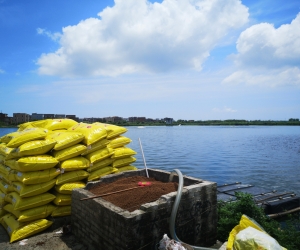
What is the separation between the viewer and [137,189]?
16.6 feet

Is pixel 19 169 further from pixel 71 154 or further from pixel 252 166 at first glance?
pixel 252 166

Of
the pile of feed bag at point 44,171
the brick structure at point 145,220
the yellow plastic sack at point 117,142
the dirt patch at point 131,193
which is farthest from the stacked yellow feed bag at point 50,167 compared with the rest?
the dirt patch at point 131,193

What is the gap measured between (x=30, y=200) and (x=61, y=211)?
703mm

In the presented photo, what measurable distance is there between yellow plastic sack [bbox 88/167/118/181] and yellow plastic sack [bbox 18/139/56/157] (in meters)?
1.13

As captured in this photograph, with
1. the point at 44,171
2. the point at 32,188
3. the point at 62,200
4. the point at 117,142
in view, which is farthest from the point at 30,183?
the point at 117,142

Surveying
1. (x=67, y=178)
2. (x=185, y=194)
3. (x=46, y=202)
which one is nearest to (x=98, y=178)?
(x=67, y=178)

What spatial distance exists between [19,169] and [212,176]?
13224mm

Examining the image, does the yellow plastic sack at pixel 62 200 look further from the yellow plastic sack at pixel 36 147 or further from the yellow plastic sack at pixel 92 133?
the yellow plastic sack at pixel 92 133

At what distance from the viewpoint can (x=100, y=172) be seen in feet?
20.5

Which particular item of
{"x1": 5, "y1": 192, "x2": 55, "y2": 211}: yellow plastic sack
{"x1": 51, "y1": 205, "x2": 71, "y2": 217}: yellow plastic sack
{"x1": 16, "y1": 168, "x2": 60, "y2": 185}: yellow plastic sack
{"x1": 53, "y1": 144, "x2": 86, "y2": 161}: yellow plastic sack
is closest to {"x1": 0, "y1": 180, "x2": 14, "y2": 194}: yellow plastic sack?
{"x1": 5, "y1": 192, "x2": 55, "y2": 211}: yellow plastic sack

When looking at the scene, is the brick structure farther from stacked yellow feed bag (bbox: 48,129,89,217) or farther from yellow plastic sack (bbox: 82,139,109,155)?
yellow plastic sack (bbox: 82,139,109,155)

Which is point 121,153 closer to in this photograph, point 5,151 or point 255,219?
point 5,151

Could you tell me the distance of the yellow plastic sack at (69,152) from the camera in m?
5.66

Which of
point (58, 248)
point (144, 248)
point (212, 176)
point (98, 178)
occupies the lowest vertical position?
point (212, 176)
